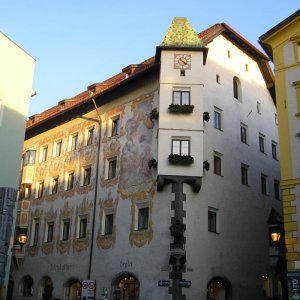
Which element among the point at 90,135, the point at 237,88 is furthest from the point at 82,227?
the point at 237,88

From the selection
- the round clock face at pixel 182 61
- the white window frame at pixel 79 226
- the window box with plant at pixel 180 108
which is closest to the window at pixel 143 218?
the white window frame at pixel 79 226

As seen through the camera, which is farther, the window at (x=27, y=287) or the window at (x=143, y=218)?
the window at (x=27, y=287)

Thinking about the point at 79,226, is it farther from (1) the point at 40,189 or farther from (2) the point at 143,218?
(1) the point at 40,189

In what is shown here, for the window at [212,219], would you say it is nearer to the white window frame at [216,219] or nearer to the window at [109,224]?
the white window frame at [216,219]

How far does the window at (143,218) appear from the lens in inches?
1185

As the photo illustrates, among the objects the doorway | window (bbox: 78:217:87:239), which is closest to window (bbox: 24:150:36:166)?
window (bbox: 78:217:87:239)

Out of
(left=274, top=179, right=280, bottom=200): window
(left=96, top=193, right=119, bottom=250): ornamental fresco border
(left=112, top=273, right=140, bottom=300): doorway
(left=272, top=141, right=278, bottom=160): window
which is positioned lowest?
(left=112, top=273, right=140, bottom=300): doorway

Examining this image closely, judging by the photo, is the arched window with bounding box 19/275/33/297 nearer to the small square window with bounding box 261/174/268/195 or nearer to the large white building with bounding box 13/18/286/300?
the large white building with bounding box 13/18/286/300

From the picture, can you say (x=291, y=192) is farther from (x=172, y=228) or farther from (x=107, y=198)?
(x=107, y=198)

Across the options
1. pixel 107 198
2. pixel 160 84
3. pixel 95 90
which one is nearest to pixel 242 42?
pixel 160 84

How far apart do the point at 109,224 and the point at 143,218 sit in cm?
344

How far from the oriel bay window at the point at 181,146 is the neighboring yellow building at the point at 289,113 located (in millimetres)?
5992

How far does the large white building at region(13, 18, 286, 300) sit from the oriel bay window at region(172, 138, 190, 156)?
84mm

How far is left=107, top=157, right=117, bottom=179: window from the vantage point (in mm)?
34066
